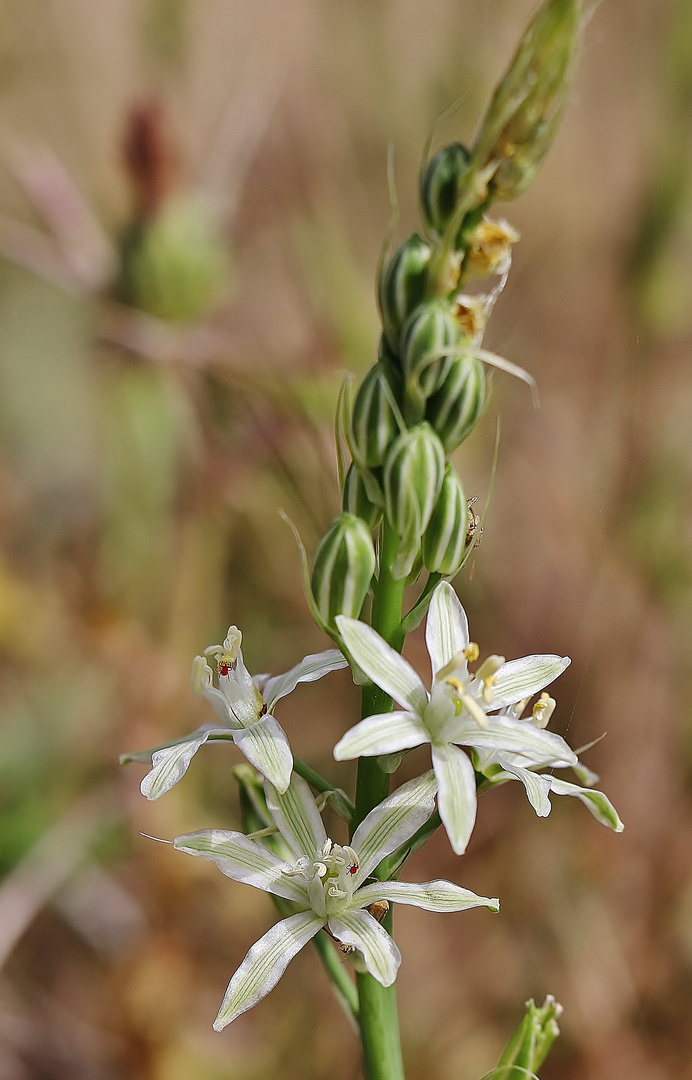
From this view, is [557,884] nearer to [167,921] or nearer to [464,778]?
[167,921]

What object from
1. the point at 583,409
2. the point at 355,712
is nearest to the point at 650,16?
the point at 583,409

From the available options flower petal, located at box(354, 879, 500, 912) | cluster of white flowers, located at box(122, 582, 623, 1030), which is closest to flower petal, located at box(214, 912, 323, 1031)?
cluster of white flowers, located at box(122, 582, 623, 1030)

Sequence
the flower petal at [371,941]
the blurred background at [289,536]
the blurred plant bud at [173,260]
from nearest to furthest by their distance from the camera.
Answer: the flower petal at [371,941] → the blurred background at [289,536] → the blurred plant bud at [173,260]

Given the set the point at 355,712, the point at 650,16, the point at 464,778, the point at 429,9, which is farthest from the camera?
the point at 429,9

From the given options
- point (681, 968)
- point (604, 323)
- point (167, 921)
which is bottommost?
point (167, 921)

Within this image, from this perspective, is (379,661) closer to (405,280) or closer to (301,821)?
(301,821)

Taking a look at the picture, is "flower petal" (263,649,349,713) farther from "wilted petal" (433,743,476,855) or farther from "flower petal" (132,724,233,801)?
"wilted petal" (433,743,476,855)

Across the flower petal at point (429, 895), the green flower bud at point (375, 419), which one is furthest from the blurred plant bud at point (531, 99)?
the flower petal at point (429, 895)

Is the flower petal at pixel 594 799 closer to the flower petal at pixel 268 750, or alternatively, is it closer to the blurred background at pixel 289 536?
the flower petal at pixel 268 750
